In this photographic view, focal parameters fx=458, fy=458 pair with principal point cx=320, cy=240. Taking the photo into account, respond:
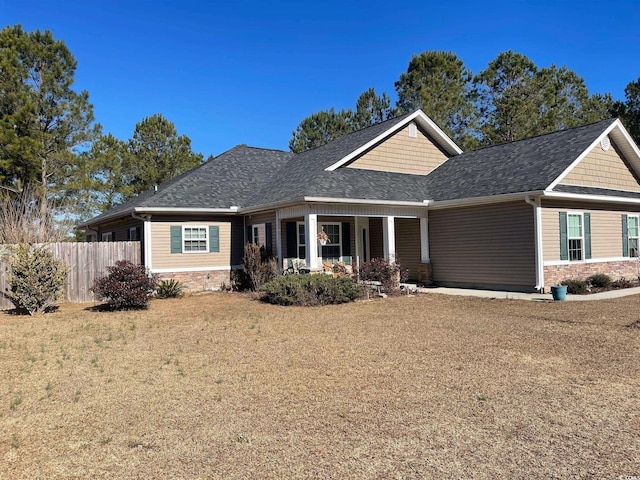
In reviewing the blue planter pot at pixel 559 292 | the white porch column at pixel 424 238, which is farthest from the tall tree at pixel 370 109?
the blue planter pot at pixel 559 292

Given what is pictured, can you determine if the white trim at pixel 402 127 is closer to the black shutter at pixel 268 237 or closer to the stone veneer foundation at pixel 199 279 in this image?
the black shutter at pixel 268 237

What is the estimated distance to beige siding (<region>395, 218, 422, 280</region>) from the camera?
690 inches

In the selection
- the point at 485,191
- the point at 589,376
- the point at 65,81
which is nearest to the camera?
the point at 589,376

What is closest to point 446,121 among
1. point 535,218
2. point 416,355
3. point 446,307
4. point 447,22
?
point 447,22

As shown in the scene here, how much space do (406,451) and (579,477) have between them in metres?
1.25

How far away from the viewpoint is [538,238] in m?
13.3

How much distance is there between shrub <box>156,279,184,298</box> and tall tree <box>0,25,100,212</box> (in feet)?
31.9

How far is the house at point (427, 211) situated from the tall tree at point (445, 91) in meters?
11.7

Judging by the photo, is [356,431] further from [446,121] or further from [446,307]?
[446,121]

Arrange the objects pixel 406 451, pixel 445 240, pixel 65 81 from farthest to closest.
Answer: pixel 65 81, pixel 445 240, pixel 406 451

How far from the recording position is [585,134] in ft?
51.3

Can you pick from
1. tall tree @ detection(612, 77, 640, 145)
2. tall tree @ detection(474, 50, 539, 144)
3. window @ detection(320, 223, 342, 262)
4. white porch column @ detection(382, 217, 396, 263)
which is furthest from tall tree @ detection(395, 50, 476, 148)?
white porch column @ detection(382, 217, 396, 263)

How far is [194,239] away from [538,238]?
11.6 m

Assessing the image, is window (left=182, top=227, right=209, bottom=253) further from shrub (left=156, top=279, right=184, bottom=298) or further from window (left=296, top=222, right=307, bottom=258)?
window (left=296, top=222, right=307, bottom=258)
